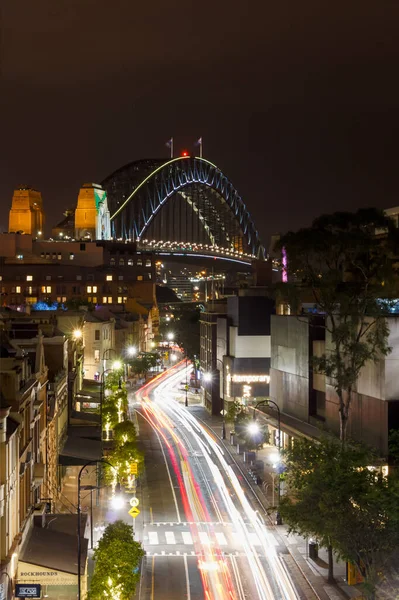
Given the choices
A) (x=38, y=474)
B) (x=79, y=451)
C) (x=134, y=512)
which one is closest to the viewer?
(x=38, y=474)

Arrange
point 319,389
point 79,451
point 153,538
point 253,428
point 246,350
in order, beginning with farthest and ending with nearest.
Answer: point 246,350 → point 253,428 → point 319,389 → point 79,451 → point 153,538

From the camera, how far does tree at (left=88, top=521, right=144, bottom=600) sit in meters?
28.4

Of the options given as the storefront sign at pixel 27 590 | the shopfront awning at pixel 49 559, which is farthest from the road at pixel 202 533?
the storefront sign at pixel 27 590

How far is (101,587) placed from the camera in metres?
28.3

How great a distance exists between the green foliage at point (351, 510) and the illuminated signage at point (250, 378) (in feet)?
129

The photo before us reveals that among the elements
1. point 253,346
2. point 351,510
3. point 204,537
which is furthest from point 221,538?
point 253,346

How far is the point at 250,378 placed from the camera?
7569 centimetres

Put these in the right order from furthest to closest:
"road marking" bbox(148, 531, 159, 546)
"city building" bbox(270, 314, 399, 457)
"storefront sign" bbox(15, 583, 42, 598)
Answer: "city building" bbox(270, 314, 399, 457) → "road marking" bbox(148, 531, 159, 546) → "storefront sign" bbox(15, 583, 42, 598)

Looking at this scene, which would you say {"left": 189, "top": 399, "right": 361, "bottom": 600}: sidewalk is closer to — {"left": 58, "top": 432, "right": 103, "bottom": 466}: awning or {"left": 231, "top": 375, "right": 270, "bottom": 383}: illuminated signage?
{"left": 58, "top": 432, "right": 103, "bottom": 466}: awning

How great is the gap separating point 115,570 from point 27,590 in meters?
2.92

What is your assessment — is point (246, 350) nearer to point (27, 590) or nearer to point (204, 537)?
point (204, 537)

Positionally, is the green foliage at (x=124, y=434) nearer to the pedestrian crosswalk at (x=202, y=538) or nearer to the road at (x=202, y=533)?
the road at (x=202, y=533)

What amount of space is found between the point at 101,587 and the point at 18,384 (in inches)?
300

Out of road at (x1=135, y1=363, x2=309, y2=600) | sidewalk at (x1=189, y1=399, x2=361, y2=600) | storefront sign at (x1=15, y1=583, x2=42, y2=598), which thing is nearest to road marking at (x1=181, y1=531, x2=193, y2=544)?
road at (x1=135, y1=363, x2=309, y2=600)
